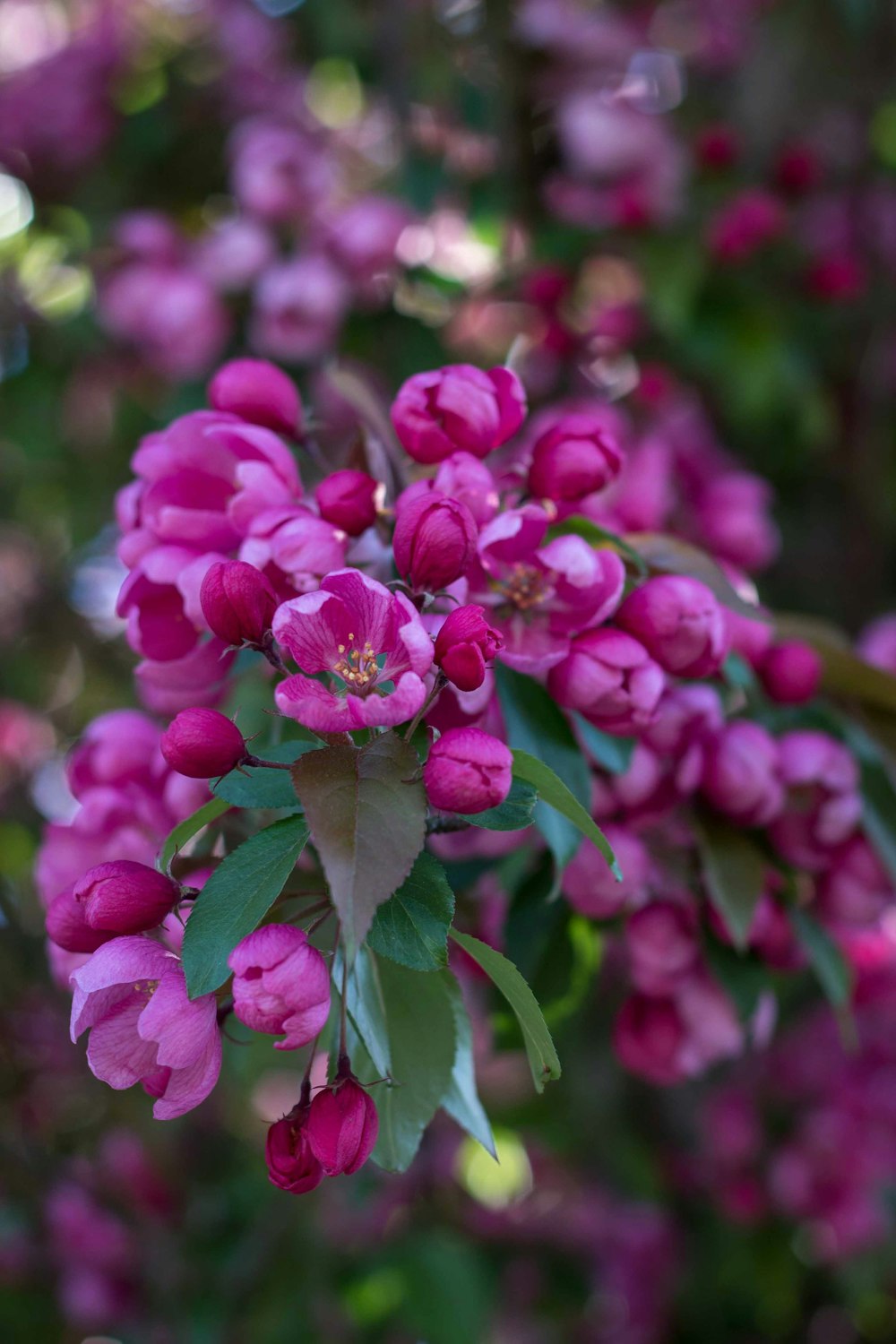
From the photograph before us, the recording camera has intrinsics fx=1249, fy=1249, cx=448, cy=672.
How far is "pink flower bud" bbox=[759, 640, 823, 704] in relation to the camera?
0.94 meters

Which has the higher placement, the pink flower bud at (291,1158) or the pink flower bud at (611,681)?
the pink flower bud at (611,681)

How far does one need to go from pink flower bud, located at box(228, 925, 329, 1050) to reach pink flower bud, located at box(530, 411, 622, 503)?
14.8 inches

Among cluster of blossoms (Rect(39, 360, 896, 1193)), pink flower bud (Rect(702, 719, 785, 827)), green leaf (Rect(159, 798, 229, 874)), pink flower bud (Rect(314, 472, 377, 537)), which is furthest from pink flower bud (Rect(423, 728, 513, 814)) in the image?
pink flower bud (Rect(702, 719, 785, 827))

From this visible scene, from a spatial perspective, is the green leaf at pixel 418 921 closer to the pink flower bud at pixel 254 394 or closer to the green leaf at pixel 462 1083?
the green leaf at pixel 462 1083

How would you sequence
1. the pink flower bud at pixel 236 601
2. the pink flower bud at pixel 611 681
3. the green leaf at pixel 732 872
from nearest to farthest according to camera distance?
the pink flower bud at pixel 236 601 → the pink flower bud at pixel 611 681 → the green leaf at pixel 732 872

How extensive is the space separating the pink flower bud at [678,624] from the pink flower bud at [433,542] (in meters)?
0.16

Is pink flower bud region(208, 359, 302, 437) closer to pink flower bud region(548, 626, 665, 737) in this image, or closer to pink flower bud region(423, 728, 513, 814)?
pink flower bud region(548, 626, 665, 737)

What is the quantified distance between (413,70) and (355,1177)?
1.70 meters

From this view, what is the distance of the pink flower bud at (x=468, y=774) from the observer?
0.55 m

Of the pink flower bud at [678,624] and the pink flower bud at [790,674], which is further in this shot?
the pink flower bud at [790,674]

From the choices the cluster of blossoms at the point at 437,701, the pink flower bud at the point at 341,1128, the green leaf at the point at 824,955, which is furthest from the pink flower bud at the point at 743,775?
the pink flower bud at the point at 341,1128

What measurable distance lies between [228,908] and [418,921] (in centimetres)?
9

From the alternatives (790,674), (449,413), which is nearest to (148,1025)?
(449,413)

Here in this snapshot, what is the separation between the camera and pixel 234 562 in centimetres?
62
